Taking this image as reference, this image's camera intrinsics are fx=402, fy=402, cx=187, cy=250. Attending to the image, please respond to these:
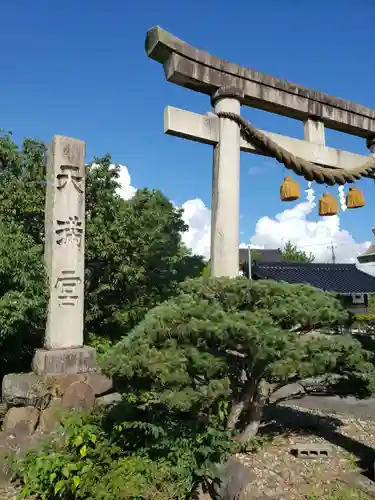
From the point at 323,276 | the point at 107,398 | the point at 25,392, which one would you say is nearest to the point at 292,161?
the point at 107,398

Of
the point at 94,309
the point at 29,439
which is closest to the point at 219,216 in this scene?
the point at 29,439

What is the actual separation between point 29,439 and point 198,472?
9.14 ft

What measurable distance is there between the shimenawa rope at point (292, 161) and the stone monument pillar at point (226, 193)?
0.40ft

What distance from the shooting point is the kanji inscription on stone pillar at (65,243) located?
6.70m

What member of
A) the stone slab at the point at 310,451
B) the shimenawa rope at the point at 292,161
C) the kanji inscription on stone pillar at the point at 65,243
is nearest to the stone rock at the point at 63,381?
the kanji inscription on stone pillar at the point at 65,243

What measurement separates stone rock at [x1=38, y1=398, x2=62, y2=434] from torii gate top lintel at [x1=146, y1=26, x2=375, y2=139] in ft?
15.0

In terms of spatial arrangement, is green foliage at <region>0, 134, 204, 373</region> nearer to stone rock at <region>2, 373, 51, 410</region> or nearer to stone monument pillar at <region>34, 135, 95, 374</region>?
stone monument pillar at <region>34, 135, 95, 374</region>

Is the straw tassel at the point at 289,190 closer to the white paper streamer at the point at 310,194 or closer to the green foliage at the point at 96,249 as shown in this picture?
the white paper streamer at the point at 310,194

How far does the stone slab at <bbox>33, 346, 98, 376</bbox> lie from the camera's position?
6.33 m

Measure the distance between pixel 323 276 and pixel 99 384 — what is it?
18325 mm

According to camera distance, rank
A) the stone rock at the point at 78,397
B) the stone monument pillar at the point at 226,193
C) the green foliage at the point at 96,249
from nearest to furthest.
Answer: the stone monument pillar at the point at 226,193
the stone rock at the point at 78,397
the green foliage at the point at 96,249

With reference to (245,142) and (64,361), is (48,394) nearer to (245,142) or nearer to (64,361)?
(64,361)

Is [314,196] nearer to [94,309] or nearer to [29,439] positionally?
[29,439]

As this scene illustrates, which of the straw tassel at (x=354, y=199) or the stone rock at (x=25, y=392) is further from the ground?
the straw tassel at (x=354, y=199)
